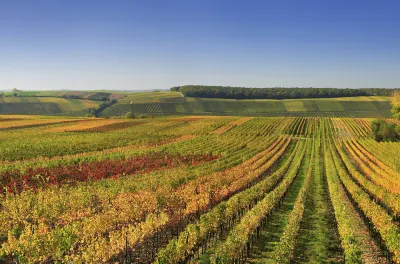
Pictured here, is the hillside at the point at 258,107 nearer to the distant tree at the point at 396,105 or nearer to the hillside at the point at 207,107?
the hillside at the point at 207,107

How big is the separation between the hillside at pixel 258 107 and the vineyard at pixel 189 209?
11055 centimetres

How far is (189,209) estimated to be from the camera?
20625mm

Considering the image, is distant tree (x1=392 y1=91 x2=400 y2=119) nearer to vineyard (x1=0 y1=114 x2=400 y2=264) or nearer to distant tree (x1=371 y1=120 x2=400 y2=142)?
distant tree (x1=371 y1=120 x2=400 y2=142)

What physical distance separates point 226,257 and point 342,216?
1030cm

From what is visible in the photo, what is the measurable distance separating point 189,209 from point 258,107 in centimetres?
15863

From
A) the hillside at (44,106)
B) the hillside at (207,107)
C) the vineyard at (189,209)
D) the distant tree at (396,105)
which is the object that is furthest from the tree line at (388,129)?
the hillside at (44,106)

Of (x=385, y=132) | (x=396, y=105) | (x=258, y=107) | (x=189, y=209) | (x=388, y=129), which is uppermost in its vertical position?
(x=396, y=105)

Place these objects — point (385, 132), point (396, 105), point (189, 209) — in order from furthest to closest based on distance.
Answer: point (396, 105) < point (385, 132) < point (189, 209)

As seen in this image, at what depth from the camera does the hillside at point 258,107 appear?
513 feet

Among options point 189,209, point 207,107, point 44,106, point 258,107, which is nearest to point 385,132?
point 189,209

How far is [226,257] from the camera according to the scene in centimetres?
1365

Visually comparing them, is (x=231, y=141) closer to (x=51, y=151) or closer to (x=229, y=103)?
(x=51, y=151)

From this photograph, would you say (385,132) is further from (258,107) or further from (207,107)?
(207,107)

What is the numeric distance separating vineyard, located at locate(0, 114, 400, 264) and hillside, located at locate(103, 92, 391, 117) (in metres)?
111
